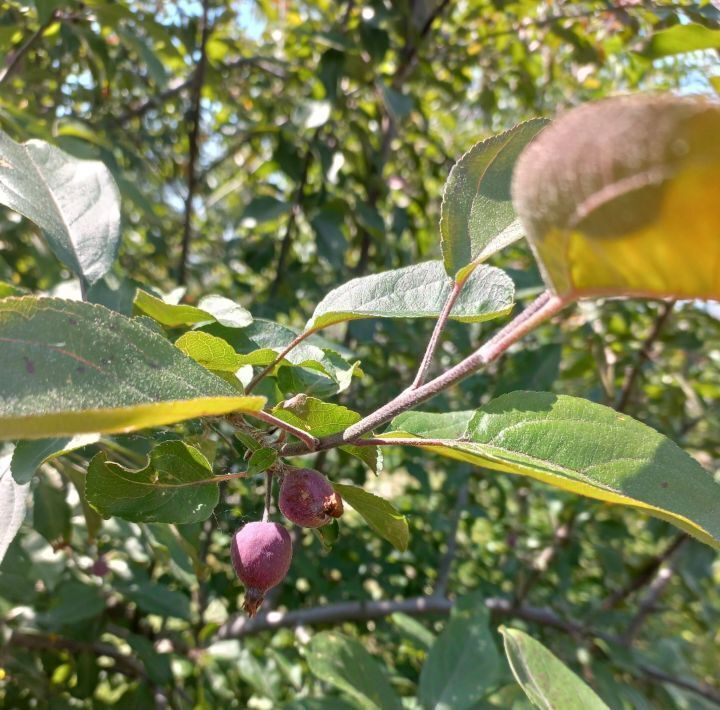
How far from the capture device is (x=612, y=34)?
181 centimetres

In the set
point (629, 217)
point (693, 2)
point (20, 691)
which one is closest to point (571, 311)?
point (693, 2)

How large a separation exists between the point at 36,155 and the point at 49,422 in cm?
54

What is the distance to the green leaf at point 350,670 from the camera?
1007 millimetres

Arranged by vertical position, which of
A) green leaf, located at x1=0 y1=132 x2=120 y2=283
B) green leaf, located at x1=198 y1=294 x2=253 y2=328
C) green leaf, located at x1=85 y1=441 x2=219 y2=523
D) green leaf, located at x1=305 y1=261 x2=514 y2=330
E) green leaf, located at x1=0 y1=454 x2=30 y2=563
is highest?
green leaf, located at x1=0 y1=132 x2=120 y2=283

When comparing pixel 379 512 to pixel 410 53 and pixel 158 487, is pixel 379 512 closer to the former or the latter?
pixel 158 487

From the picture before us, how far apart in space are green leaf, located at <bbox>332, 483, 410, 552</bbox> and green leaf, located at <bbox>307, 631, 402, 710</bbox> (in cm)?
51

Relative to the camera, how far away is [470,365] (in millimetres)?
460

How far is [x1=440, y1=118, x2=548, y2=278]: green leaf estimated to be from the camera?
1.77ft

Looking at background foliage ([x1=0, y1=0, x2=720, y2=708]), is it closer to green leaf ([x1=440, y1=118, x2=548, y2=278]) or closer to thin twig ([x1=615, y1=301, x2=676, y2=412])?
thin twig ([x1=615, y1=301, x2=676, y2=412])

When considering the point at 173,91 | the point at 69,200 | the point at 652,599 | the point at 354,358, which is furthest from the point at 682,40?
the point at 652,599

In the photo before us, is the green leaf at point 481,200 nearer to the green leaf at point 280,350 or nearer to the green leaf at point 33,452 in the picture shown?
the green leaf at point 280,350

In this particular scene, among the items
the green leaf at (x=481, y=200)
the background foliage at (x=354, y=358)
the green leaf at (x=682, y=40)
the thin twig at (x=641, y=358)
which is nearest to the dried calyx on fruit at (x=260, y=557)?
the green leaf at (x=481, y=200)

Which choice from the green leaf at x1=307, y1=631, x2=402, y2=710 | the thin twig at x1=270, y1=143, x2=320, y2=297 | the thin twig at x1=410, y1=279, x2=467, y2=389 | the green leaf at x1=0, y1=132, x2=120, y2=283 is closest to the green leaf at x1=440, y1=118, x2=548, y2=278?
the thin twig at x1=410, y1=279, x2=467, y2=389

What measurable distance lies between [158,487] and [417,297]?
27 cm
